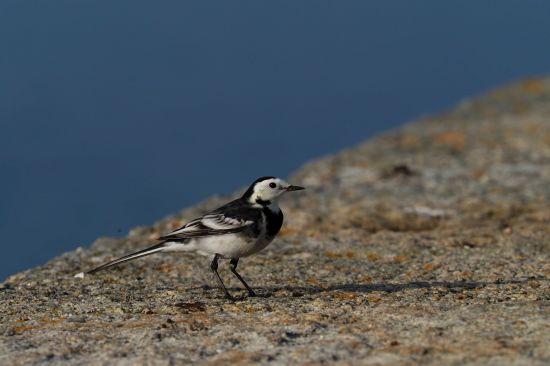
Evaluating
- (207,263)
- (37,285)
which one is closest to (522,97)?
(207,263)

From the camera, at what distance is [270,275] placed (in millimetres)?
11836

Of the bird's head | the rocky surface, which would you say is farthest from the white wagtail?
the rocky surface

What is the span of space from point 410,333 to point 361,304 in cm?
142

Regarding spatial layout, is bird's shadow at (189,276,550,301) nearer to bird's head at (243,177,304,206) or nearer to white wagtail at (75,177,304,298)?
white wagtail at (75,177,304,298)

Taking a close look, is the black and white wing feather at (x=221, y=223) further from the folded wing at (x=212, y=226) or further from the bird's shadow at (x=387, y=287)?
the bird's shadow at (x=387, y=287)

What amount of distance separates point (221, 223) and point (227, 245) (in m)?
0.26

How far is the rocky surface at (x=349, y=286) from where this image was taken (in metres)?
7.72

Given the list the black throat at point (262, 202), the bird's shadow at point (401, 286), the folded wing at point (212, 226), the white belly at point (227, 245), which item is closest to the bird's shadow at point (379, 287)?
the bird's shadow at point (401, 286)

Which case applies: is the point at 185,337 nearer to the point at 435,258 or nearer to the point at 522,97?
the point at 435,258

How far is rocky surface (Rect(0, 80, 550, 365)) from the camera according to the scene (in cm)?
772

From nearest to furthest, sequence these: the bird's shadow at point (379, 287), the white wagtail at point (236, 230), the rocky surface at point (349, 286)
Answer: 1. the rocky surface at point (349, 286)
2. the white wagtail at point (236, 230)
3. the bird's shadow at point (379, 287)

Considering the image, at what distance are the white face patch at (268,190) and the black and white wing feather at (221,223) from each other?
267mm

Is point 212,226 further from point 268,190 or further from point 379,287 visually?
point 379,287

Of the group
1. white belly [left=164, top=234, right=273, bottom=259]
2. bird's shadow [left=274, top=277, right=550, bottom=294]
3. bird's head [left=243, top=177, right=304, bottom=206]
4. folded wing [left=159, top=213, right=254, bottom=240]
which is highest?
bird's head [left=243, top=177, right=304, bottom=206]
